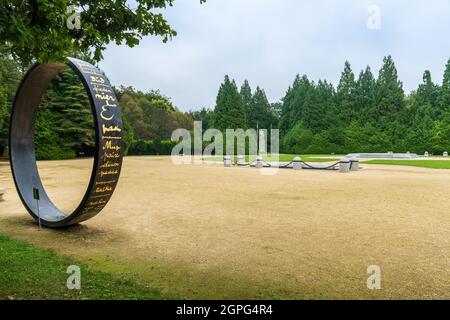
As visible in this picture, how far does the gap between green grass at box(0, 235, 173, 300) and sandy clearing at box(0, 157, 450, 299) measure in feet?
1.05

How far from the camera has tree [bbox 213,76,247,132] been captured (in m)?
52.2

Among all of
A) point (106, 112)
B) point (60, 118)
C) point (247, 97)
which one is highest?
point (247, 97)

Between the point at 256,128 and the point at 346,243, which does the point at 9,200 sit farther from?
the point at 256,128

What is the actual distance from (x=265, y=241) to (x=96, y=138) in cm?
344

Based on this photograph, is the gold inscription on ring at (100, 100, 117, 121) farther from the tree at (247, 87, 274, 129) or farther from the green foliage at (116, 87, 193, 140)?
the tree at (247, 87, 274, 129)

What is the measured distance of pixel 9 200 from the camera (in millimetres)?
10555

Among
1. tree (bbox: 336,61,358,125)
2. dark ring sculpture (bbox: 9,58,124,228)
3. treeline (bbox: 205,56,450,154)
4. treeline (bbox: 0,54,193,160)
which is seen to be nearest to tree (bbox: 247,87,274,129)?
treeline (bbox: 205,56,450,154)

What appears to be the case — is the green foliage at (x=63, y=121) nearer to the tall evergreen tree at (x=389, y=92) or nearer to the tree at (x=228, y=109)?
the tree at (x=228, y=109)

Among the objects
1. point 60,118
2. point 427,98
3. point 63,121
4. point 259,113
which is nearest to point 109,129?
point 63,121

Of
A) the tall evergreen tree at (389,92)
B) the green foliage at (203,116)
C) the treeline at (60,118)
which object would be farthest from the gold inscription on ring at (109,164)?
the green foliage at (203,116)

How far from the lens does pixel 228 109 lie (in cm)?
5281

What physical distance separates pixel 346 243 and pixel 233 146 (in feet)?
138

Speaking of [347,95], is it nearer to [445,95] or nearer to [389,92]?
[389,92]
